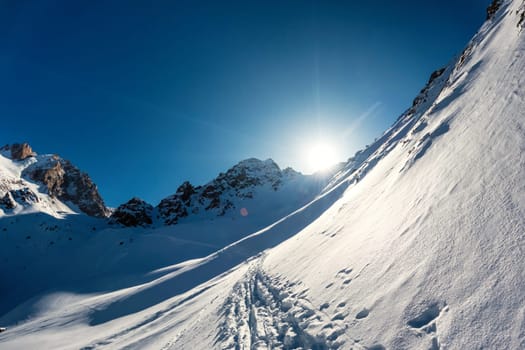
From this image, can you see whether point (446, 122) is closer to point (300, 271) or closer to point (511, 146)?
point (511, 146)

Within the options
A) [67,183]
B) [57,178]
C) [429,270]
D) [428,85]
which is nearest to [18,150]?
[57,178]

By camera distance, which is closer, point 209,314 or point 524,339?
point 524,339

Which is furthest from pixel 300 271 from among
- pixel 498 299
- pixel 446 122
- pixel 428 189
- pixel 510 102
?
pixel 446 122

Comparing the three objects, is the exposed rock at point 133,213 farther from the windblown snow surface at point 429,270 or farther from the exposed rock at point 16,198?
the windblown snow surface at point 429,270

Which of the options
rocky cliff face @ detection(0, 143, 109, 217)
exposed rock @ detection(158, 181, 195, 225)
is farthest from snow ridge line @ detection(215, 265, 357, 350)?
rocky cliff face @ detection(0, 143, 109, 217)

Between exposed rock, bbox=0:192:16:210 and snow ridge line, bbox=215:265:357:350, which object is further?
exposed rock, bbox=0:192:16:210

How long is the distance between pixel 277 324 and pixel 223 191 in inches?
2834

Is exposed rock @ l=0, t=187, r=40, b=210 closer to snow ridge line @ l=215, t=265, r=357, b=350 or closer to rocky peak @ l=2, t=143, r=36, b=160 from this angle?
rocky peak @ l=2, t=143, r=36, b=160

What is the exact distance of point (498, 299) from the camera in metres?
2.50

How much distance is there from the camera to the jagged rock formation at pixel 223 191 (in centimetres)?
6675

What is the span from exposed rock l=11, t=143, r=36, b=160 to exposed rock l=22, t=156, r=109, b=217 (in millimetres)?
7730

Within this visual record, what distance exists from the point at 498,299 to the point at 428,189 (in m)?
3.57

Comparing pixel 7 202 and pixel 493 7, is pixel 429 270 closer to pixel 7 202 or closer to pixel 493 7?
pixel 493 7

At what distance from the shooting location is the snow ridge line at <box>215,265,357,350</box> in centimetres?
387
